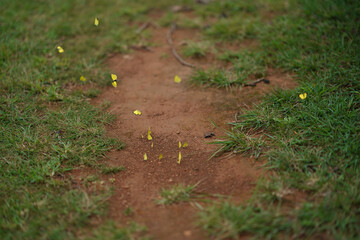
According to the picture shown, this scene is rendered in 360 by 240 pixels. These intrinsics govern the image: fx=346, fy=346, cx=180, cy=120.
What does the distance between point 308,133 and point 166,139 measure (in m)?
1.22

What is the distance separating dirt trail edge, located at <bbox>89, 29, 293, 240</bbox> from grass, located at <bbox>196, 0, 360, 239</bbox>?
6.9 inches

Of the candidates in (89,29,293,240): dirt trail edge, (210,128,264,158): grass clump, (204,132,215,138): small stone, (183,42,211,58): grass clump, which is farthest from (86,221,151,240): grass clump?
(183,42,211,58): grass clump

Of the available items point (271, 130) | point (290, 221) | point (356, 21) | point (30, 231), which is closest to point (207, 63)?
point (271, 130)

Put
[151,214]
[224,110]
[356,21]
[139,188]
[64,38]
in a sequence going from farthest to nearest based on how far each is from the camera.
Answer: [64,38] → [356,21] → [224,110] → [139,188] → [151,214]

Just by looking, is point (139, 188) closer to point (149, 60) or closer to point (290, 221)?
point (290, 221)

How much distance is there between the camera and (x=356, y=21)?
407 centimetres

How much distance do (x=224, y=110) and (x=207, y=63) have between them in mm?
939

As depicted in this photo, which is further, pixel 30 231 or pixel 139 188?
pixel 139 188

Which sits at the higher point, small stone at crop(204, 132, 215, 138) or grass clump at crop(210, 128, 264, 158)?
grass clump at crop(210, 128, 264, 158)

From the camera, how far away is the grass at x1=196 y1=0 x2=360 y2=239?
225cm

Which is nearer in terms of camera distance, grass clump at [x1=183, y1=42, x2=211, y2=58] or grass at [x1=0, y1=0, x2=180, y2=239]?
grass at [x1=0, y1=0, x2=180, y2=239]

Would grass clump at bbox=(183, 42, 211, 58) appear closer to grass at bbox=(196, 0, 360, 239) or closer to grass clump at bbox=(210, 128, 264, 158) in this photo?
grass at bbox=(196, 0, 360, 239)

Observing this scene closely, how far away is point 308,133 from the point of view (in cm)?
290

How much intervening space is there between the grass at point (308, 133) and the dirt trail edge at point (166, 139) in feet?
0.57
